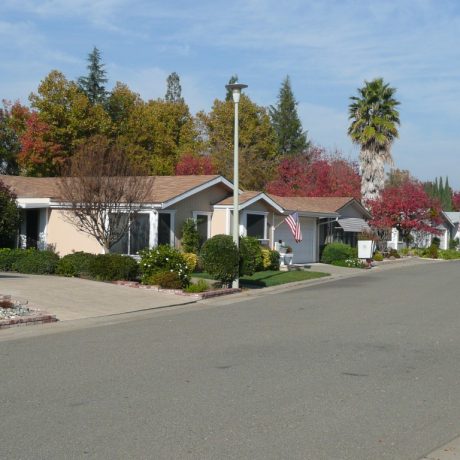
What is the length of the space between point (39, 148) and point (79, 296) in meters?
24.9

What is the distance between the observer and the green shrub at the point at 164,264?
21.1m

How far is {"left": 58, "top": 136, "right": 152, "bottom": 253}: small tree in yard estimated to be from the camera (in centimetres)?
2247

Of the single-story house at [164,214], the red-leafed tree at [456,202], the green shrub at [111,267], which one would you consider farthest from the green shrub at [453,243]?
the green shrub at [111,267]

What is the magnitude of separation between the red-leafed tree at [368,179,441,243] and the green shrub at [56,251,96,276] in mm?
24887

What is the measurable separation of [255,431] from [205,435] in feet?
1.60

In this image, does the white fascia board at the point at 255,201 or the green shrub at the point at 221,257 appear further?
the white fascia board at the point at 255,201

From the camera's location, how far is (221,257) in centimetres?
2100

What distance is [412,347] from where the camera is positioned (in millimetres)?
11477

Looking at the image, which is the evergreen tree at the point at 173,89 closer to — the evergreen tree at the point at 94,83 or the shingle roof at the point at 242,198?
the evergreen tree at the point at 94,83

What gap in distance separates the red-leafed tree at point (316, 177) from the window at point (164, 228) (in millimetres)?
28487

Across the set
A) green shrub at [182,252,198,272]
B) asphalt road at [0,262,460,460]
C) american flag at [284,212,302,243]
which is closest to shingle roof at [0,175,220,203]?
green shrub at [182,252,198,272]

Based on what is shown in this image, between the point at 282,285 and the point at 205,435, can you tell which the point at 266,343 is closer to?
the point at 205,435

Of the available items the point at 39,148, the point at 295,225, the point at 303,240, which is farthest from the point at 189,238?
the point at 39,148

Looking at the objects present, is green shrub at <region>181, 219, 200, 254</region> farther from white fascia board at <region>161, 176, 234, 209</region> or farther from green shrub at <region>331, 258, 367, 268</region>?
green shrub at <region>331, 258, 367, 268</region>
